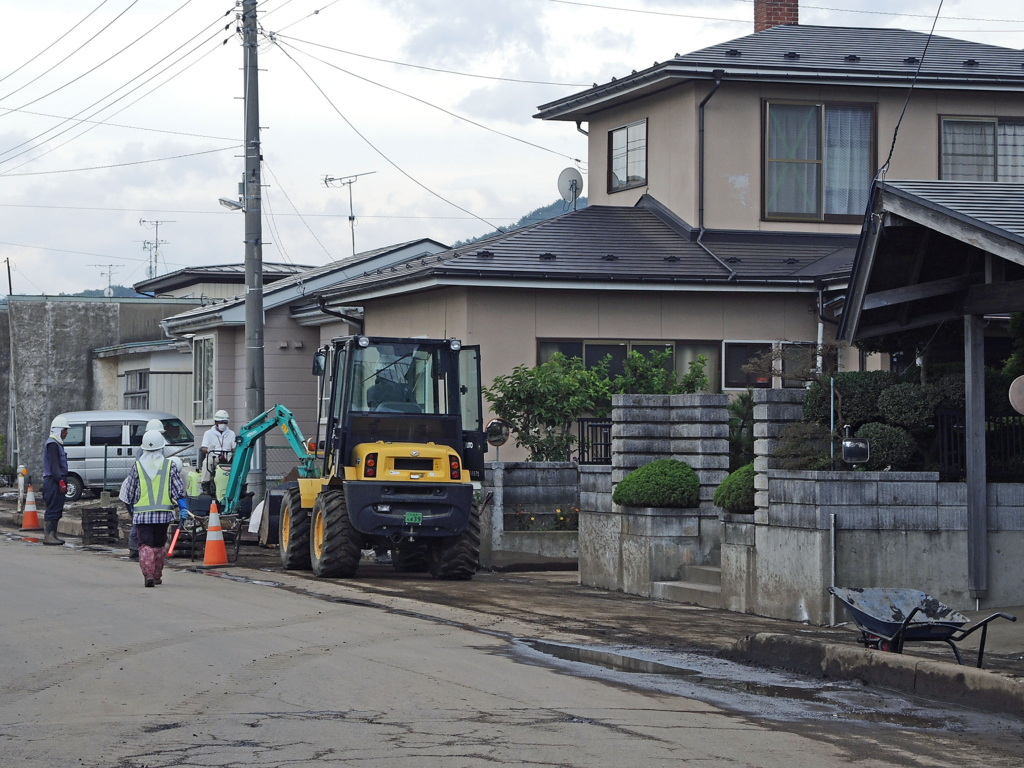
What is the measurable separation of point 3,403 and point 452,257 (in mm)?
28714

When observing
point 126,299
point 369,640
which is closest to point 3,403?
point 126,299

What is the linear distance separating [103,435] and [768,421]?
22564mm

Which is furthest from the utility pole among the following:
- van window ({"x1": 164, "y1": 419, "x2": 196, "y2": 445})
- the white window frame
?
van window ({"x1": 164, "y1": 419, "x2": 196, "y2": 445})

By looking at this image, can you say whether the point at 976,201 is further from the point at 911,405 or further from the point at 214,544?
the point at 214,544

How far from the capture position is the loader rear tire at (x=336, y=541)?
57.3ft

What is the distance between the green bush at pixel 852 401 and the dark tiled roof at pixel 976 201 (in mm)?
2115

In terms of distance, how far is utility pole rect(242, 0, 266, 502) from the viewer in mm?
23328

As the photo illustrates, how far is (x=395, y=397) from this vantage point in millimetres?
18422

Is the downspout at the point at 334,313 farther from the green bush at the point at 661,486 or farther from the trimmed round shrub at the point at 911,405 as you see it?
the trimmed round shrub at the point at 911,405

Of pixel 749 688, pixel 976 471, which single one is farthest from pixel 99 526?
pixel 749 688

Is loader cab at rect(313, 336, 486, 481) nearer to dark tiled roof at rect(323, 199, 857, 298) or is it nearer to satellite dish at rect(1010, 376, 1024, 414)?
dark tiled roof at rect(323, 199, 857, 298)

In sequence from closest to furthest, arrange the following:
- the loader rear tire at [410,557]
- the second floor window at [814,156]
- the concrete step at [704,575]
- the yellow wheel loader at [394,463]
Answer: the concrete step at [704,575]
the yellow wheel loader at [394,463]
the loader rear tire at [410,557]
the second floor window at [814,156]

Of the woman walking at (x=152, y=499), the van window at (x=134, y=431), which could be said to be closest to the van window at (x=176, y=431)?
the van window at (x=134, y=431)

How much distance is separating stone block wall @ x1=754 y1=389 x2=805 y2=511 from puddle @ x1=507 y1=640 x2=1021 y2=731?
10.5 feet
